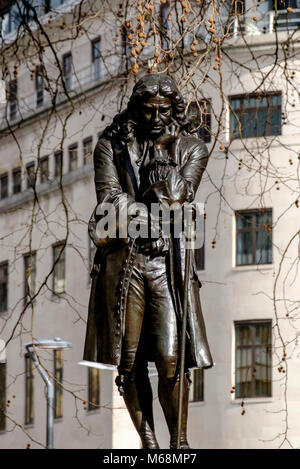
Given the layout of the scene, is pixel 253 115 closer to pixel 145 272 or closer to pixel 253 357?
pixel 253 357

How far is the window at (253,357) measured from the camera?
2024 inches

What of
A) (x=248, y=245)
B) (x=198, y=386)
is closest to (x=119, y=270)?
(x=198, y=386)

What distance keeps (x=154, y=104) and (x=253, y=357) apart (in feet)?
122

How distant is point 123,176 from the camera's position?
47.4 ft

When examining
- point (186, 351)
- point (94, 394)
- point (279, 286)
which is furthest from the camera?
point (94, 394)

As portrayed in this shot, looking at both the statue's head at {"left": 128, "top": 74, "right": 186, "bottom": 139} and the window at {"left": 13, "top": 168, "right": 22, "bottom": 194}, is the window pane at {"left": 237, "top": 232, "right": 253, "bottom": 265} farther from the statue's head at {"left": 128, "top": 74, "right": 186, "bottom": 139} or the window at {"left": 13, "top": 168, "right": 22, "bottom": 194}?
the statue's head at {"left": 128, "top": 74, "right": 186, "bottom": 139}

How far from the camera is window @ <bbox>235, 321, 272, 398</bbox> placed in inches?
2024

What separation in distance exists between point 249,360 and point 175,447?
38.0 meters

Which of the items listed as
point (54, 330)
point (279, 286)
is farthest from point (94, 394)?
point (279, 286)

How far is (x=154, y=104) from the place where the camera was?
14367 millimetres

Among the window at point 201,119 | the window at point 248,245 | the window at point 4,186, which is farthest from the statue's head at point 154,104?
the window at point 4,186

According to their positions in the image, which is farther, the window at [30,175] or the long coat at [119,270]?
the window at [30,175]

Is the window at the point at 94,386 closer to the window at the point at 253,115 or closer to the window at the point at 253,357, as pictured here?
the window at the point at 253,357
